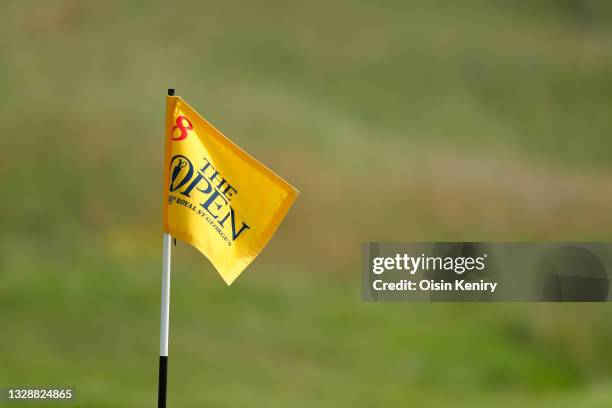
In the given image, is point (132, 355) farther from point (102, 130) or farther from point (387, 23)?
point (387, 23)

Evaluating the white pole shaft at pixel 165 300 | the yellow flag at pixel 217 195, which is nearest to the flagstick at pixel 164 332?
the white pole shaft at pixel 165 300

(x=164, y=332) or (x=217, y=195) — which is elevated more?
(x=217, y=195)

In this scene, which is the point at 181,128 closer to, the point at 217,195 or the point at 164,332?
the point at 217,195

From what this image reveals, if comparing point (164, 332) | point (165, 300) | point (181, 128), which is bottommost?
point (164, 332)

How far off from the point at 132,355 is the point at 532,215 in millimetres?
5120

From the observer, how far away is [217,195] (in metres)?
4.72

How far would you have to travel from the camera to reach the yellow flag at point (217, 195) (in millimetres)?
Result: 4676

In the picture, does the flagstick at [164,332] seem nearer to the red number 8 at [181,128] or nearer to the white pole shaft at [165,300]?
the white pole shaft at [165,300]

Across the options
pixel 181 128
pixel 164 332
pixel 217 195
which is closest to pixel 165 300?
pixel 164 332

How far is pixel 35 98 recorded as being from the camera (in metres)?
10.1

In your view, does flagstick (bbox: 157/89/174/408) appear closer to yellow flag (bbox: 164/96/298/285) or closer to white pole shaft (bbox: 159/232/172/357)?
white pole shaft (bbox: 159/232/172/357)

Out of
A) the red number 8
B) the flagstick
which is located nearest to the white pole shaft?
the flagstick

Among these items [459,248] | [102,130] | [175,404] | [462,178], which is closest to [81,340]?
[175,404]

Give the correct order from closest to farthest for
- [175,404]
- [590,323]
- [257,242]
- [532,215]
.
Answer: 1. [257,242]
2. [175,404]
3. [590,323]
4. [532,215]
